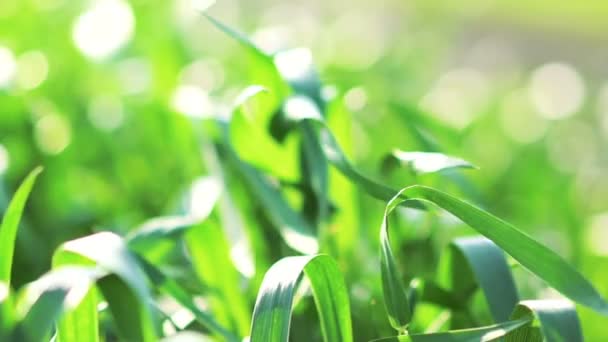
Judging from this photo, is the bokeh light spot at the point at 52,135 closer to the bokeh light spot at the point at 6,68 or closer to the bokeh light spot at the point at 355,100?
the bokeh light spot at the point at 6,68

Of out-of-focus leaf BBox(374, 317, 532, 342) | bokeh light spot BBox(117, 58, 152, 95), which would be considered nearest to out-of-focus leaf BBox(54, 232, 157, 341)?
out-of-focus leaf BBox(374, 317, 532, 342)

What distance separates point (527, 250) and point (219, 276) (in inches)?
7.0

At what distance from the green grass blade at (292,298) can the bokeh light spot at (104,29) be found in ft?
2.00

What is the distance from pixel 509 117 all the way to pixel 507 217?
34cm

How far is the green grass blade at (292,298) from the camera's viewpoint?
11.9 inches

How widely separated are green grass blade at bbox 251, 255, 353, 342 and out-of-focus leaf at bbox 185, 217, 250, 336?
0.10 metres

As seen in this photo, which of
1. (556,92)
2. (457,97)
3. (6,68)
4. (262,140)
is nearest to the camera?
(262,140)

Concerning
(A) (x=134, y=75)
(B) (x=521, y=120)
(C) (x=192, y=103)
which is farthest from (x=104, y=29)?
(B) (x=521, y=120)

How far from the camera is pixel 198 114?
2.05ft

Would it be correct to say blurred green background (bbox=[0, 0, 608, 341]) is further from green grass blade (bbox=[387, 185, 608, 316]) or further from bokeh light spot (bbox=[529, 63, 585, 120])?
green grass blade (bbox=[387, 185, 608, 316])

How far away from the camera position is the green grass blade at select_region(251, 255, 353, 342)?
30 cm

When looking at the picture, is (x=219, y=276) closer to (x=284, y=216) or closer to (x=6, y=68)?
(x=284, y=216)

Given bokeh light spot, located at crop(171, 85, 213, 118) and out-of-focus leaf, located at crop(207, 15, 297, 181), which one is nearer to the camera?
out-of-focus leaf, located at crop(207, 15, 297, 181)

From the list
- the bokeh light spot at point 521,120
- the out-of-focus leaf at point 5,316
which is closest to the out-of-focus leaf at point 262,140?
the out-of-focus leaf at point 5,316
